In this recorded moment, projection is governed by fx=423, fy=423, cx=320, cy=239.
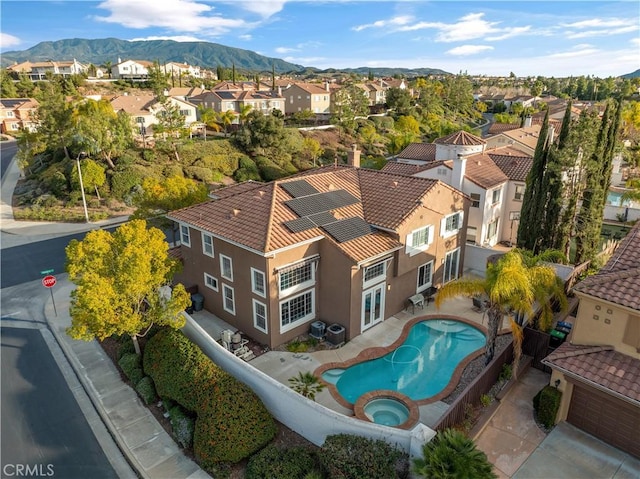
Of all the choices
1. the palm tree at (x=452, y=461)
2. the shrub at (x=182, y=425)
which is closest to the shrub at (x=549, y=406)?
the palm tree at (x=452, y=461)

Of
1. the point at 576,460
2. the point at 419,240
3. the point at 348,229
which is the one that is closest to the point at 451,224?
the point at 419,240

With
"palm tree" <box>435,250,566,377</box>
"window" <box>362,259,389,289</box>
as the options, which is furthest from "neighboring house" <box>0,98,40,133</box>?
"palm tree" <box>435,250,566,377</box>

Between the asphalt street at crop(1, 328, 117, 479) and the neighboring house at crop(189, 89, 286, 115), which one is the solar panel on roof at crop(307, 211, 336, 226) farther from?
the neighboring house at crop(189, 89, 286, 115)

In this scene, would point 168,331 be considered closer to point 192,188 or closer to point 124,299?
point 124,299

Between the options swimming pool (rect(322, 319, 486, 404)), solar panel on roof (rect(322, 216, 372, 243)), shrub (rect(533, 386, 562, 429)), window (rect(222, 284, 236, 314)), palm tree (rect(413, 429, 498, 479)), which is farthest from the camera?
window (rect(222, 284, 236, 314))

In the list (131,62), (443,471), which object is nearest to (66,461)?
(443,471)

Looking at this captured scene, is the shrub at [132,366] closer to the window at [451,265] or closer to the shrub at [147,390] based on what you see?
the shrub at [147,390]
